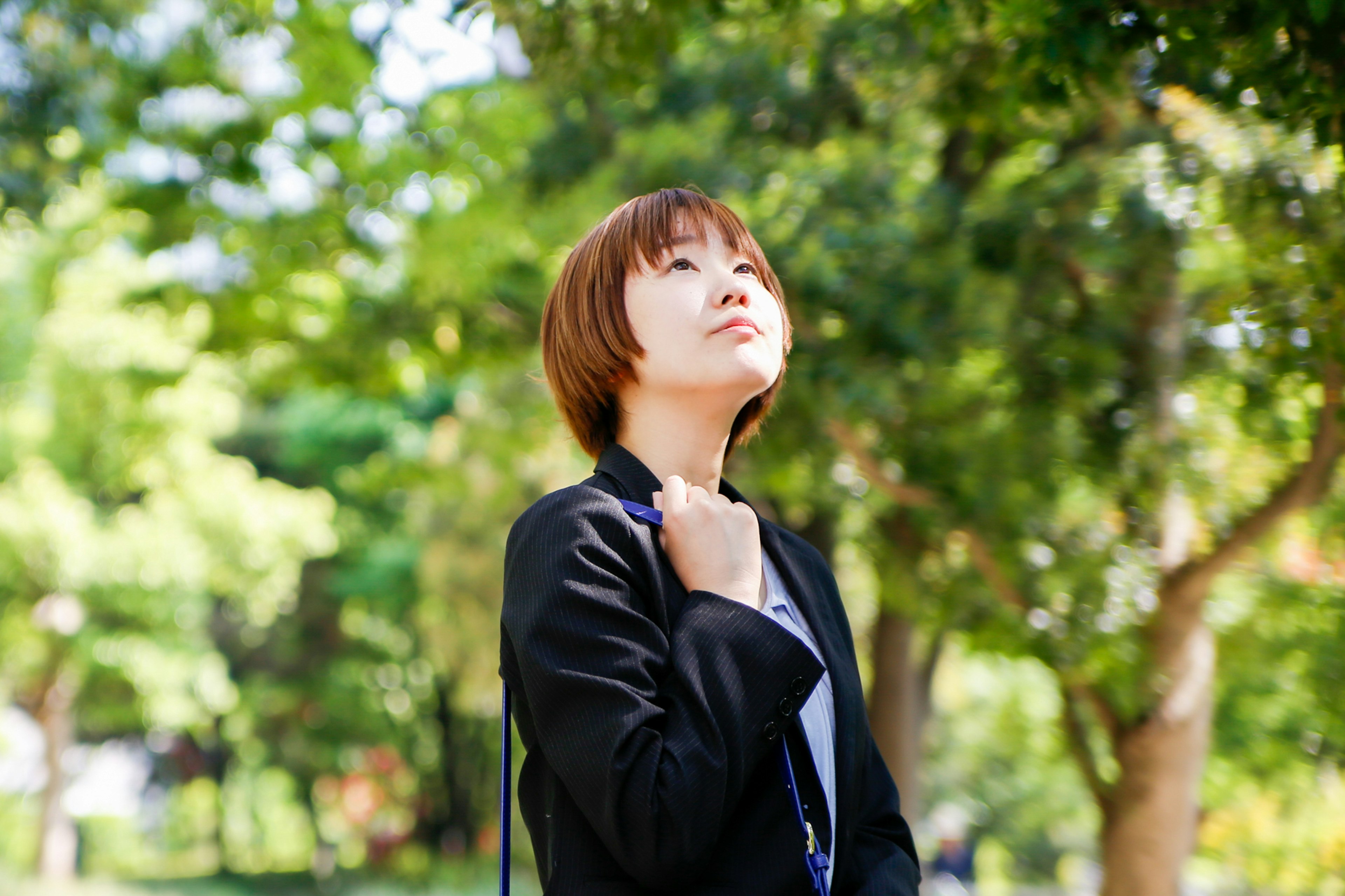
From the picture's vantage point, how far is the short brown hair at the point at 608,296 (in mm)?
1440

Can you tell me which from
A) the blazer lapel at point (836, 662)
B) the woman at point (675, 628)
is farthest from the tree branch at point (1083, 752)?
Result: the woman at point (675, 628)

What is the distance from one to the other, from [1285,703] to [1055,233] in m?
A: 2.97

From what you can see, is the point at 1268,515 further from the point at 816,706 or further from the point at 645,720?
the point at 645,720

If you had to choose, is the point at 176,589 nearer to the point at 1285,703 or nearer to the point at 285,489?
the point at 285,489

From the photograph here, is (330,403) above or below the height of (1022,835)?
above

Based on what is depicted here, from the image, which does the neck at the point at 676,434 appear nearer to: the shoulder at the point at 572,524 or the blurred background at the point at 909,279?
the shoulder at the point at 572,524

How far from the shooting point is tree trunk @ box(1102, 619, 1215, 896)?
254 inches

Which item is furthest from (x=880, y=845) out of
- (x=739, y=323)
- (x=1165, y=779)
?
(x=1165, y=779)

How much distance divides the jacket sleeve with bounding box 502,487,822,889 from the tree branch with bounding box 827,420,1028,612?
5.13m

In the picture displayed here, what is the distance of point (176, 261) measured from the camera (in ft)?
23.5

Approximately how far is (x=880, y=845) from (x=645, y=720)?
0.49m

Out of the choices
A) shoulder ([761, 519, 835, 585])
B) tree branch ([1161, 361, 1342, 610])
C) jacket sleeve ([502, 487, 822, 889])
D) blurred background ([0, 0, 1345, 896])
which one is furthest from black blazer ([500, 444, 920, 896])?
tree branch ([1161, 361, 1342, 610])

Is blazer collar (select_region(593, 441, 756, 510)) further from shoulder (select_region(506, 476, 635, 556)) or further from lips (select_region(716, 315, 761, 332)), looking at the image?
lips (select_region(716, 315, 761, 332))

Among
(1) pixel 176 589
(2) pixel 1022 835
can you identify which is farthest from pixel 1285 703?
(2) pixel 1022 835
